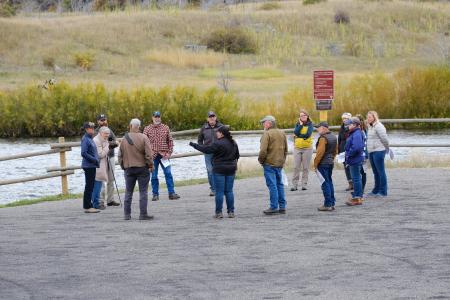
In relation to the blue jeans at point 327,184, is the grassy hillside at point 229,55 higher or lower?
higher

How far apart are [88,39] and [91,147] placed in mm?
54343

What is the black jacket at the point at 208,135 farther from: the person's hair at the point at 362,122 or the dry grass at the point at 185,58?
the dry grass at the point at 185,58

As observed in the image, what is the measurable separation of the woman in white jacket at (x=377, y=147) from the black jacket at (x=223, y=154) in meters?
3.52

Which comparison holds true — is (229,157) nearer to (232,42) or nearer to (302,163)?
(302,163)

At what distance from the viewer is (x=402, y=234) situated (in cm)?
→ 1600

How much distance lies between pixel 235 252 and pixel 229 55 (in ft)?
196

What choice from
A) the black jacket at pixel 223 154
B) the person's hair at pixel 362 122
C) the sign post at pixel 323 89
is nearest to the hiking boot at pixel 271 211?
the black jacket at pixel 223 154

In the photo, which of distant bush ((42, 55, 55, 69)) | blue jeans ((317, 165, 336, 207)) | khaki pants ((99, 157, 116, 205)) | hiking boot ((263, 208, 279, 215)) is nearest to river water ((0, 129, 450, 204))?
khaki pants ((99, 157, 116, 205))

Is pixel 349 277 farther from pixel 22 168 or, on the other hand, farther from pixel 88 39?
pixel 88 39

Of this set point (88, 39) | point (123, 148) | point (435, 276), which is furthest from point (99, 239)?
point (88, 39)

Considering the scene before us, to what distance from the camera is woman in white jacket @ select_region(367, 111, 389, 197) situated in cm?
2084

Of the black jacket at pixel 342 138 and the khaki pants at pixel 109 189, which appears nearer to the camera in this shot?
the khaki pants at pixel 109 189

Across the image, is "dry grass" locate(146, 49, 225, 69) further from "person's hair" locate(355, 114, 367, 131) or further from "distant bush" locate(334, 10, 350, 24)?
"person's hair" locate(355, 114, 367, 131)

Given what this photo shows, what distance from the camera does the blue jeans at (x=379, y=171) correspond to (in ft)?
68.5
